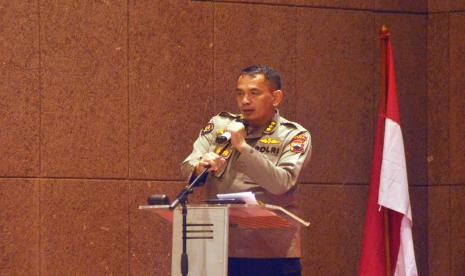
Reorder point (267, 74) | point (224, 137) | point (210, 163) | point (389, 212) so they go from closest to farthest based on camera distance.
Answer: point (210, 163), point (224, 137), point (267, 74), point (389, 212)

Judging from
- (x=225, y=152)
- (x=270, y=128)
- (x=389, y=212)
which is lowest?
(x=389, y=212)

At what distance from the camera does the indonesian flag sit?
5562 millimetres

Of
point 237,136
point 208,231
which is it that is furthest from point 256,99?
point 208,231

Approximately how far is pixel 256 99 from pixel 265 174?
57cm

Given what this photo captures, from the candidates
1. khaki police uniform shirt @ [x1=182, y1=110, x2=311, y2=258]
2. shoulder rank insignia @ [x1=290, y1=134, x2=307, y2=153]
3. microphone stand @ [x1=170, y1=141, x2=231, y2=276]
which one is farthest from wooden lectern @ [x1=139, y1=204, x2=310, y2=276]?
shoulder rank insignia @ [x1=290, y1=134, x2=307, y2=153]

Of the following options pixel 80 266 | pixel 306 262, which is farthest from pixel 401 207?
pixel 80 266

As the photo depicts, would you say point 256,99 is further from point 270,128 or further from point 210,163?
point 210,163

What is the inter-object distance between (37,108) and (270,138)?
5.38ft

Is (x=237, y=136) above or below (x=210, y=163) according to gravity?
above

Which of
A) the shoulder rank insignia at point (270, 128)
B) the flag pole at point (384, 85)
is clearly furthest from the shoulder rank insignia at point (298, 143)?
the flag pole at point (384, 85)

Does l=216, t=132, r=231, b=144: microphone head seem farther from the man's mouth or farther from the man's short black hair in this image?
the man's short black hair

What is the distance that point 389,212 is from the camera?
223 inches

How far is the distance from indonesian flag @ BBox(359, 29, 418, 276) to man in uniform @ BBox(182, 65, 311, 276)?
2.96 feet

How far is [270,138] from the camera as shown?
4.86 metres
